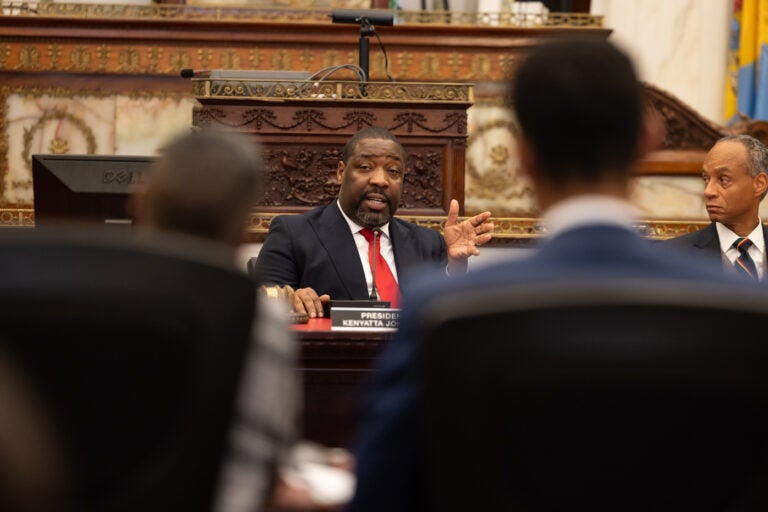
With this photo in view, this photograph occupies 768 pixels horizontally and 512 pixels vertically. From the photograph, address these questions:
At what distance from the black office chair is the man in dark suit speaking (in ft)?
10.6

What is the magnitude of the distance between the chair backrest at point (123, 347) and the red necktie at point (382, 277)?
3238 mm

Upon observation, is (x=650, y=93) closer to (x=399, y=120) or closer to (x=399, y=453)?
(x=399, y=120)

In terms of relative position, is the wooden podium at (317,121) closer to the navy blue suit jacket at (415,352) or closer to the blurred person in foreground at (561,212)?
the blurred person in foreground at (561,212)

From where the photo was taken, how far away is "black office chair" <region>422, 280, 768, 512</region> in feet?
4.60

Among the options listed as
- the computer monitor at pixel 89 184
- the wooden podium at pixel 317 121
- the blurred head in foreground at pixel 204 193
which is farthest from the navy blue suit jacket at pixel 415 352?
the wooden podium at pixel 317 121

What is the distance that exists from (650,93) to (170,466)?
7.18 meters

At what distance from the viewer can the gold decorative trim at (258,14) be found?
27.8 ft

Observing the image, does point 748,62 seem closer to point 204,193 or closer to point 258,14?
point 258,14

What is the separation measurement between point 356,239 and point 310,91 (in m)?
1.16

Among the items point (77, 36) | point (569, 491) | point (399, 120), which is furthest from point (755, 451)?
point (77, 36)

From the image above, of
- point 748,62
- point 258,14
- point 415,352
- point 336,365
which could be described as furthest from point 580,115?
point 748,62

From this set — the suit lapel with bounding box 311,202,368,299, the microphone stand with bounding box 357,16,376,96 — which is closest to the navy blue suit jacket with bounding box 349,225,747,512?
the suit lapel with bounding box 311,202,368,299

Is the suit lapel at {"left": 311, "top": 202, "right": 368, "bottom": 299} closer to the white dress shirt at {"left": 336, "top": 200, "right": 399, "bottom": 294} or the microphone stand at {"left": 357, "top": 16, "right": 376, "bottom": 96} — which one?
the white dress shirt at {"left": 336, "top": 200, "right": 399, "bottom": 294}

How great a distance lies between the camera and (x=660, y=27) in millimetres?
9305
